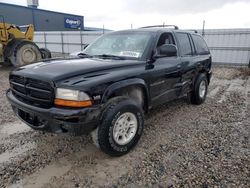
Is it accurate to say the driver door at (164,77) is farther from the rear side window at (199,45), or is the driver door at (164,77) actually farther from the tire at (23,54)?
the tire at (23,54)

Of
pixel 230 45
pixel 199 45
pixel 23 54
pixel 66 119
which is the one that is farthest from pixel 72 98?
pixel 230 45

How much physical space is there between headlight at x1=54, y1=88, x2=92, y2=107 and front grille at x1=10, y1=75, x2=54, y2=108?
116 millimetres

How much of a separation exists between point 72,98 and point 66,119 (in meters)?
0.25

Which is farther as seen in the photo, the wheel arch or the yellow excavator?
the yellow excavator

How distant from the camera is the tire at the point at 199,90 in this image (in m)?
4.95

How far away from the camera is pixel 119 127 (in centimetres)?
282

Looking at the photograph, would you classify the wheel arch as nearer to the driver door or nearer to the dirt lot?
the driver door

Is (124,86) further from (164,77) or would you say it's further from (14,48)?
(14,48)

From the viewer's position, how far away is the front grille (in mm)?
2432

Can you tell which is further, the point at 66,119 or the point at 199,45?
the point at 199,45

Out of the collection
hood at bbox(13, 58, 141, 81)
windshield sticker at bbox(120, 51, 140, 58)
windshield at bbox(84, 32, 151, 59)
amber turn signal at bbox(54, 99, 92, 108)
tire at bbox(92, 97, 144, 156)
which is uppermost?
windshield at bbox(84, 32, 151, 59)

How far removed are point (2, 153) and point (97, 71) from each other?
1.89 m

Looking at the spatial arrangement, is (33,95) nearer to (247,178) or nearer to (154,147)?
(154,147)

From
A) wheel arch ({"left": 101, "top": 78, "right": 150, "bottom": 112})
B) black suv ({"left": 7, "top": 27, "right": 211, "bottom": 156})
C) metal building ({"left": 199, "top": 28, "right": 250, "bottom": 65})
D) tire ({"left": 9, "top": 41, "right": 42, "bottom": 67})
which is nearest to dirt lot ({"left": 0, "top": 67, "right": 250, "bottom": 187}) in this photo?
black suv ({"left": 7, "top": 27, "right": 211, "bottom": 156})
